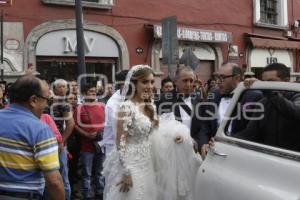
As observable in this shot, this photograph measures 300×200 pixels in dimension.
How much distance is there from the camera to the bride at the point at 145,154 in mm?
4477

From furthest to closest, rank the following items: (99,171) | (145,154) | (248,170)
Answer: (99,171) → (145,154) → (248,170)

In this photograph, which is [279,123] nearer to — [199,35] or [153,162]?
[153,162]

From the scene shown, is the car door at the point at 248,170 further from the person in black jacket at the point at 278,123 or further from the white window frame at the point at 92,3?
the white window frame at the point at 92,3

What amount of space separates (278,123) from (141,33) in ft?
38.5

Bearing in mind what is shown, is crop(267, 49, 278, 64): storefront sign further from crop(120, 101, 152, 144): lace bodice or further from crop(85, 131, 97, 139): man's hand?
crop(120, 101, 152, 144): lace bodice

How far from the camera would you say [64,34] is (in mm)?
13148

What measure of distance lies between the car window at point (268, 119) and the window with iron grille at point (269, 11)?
15.8 metres

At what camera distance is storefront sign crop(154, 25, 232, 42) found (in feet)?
50.8

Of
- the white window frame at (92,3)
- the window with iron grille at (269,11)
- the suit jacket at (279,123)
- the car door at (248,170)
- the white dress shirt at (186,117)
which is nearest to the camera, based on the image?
the car door at (248,170)

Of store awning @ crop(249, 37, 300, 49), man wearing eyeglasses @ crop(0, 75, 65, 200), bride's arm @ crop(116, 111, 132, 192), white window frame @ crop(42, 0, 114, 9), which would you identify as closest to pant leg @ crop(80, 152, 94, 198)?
bride's arm @ crop(116, 111, 132, 192)

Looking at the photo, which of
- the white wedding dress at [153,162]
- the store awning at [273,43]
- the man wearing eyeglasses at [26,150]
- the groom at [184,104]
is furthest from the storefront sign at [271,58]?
the man wearing eyeglasses at [26,150]

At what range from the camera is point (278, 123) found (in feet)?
11.3

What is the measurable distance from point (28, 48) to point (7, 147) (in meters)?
9.76

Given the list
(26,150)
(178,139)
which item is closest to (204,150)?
(178,139)
